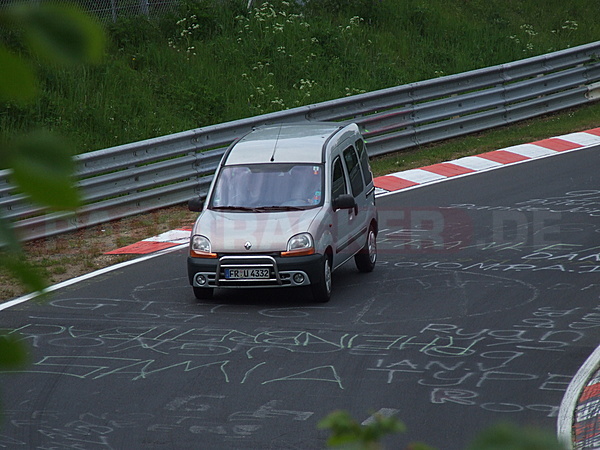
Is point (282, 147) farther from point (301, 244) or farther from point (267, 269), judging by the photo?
point (267, 269)

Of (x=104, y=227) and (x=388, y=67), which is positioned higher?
(x=388, y=67)

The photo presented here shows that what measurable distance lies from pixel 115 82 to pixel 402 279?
10.1m

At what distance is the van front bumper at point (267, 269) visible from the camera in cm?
1065

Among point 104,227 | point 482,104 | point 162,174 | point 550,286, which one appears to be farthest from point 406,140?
point 550,286

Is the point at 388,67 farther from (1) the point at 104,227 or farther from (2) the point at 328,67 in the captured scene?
(1) the point at 104,227

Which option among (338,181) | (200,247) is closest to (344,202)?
(338,181)

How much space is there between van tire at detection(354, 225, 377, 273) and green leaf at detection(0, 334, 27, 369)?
434 inches

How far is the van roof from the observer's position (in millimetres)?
11688

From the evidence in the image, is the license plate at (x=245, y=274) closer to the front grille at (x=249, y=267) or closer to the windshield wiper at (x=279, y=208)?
the front grille at (x=249, y=267)

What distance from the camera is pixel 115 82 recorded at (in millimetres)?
19719

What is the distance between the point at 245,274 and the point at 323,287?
901 mm

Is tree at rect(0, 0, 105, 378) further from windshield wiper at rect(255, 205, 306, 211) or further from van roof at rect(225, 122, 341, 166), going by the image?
van roof at rect(225, 122, 341, 166)

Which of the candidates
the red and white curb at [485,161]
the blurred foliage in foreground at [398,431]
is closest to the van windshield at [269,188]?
the red and white curb at [485,161]

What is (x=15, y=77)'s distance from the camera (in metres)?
0.94
